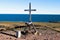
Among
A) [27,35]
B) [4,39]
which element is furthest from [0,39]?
[27,35]

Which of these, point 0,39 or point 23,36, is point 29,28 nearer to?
point 23,36

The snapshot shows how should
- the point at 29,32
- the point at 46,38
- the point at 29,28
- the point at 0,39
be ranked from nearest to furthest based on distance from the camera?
the point at 0,39, the point at 46,38, the point at 29,32, the point at 29,28

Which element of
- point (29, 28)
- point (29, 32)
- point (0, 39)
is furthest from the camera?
point (29, 28)

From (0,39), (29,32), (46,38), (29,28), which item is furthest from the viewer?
(29,28)

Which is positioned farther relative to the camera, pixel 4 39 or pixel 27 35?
pixel 27 35

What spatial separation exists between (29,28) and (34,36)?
12.2 feet

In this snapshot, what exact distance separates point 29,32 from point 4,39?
4.79 metres

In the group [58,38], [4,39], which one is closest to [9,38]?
[4,39]

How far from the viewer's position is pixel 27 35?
27.6m

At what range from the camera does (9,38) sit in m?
25.6

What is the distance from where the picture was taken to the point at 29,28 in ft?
101

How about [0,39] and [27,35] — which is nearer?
[0,39]

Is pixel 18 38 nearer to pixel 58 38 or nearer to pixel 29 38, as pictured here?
pixel 29 38

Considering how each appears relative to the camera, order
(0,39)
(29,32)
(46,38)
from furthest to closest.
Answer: (29,32)
(46,38)
(0,39)
